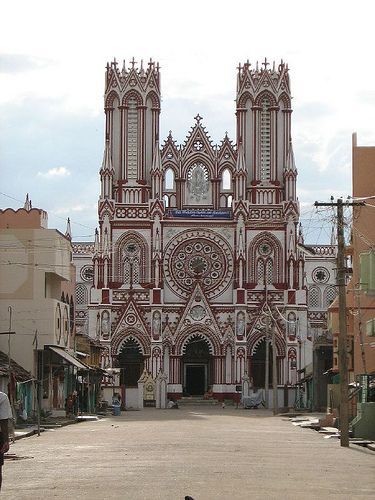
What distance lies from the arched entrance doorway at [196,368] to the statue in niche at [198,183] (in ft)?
35.2

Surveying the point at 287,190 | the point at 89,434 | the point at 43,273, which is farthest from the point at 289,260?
the point at 89,434

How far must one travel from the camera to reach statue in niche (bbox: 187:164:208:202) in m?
91.3

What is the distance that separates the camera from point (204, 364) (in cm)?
9000

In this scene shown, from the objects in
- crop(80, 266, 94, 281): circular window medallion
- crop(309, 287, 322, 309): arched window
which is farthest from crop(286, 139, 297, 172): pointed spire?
crop(80, 266, 94, 281): circular window medallion

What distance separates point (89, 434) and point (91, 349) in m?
38.3

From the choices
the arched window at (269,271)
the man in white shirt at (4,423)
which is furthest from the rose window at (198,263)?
the man in white shirt at (4,423)

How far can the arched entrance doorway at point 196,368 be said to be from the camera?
89688 mm

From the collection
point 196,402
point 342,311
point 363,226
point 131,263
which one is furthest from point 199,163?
point 342,311

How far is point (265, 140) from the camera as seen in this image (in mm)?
91250

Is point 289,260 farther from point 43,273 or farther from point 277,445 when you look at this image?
point 277,445

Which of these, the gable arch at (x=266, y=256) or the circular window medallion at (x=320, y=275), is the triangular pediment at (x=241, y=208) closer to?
the gable arch at (x=266, y=256)

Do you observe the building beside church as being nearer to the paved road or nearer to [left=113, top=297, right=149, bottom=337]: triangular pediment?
[left=113, top=297, right=149, bottom=337]: triangular pediment

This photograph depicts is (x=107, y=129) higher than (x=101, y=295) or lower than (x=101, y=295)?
higher

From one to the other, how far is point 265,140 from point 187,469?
2815 inches
